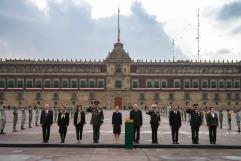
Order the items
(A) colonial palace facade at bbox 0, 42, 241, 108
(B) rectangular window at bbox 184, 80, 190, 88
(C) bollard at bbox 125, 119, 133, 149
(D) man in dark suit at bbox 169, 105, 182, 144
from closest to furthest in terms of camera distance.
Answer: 1. (C) bollard at bbox 125, 119, 133, 149
2. (D) man in dark suit at bbox 169, 105, 182, 144
3. (A) colonial palace facade at bbox 0, 42, 241, 108
4. (B) rectangular window at bbox 184, 80, 190, 88

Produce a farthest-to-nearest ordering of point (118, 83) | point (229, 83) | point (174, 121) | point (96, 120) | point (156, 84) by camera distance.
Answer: point (229, 83)
point (118, 83)
point (156, 84)
point (174, 121)
point (96, 120)

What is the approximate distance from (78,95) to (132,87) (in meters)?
10.9

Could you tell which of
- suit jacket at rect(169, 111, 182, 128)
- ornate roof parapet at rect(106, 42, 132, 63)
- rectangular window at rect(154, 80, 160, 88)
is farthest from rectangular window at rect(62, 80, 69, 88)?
suit jacket at rect(169, 111, 182, 128)

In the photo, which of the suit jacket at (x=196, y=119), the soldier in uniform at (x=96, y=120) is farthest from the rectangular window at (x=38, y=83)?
the suit jacket at (x=196, y=119)

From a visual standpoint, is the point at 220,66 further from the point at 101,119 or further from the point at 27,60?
the point at 101,119

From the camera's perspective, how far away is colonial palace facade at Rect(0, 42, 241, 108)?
3445 inches

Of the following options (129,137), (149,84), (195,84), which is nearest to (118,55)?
(149,84)

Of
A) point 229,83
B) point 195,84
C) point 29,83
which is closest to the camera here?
point 29,83

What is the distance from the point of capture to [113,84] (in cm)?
8875

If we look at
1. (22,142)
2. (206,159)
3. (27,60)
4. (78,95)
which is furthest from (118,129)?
(27,60)

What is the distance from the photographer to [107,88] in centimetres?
8838

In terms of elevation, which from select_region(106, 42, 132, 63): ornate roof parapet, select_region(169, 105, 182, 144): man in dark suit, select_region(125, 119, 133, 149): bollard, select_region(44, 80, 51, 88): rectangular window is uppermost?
select_region(106, 42, 132, 63): ornate roof parapet

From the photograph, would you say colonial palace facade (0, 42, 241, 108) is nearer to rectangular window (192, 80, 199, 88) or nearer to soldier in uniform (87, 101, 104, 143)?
rectangular window (192, 80, 199, 88)

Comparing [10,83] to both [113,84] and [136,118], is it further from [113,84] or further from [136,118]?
[136,118]
